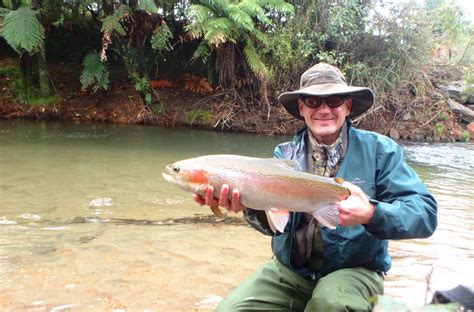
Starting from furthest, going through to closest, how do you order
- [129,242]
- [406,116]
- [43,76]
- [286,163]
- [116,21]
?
[406,116], [43,76], [116,21], [129,242], [286,163]

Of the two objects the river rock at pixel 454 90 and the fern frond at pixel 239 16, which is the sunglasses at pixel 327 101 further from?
the river rock at pixel 454 90

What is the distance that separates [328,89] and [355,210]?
81 centimetres

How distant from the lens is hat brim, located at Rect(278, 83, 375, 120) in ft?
8.78

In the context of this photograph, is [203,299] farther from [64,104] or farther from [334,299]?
[64,104]

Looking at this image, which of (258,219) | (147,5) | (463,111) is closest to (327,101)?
(258,219)

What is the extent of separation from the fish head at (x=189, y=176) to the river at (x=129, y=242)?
3.76 ft

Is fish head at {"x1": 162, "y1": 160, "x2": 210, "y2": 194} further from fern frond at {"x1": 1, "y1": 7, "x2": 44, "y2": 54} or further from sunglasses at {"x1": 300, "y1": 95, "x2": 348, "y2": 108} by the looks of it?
fern frond at {"x1": 1, "y1": 7, "x2": 44, "y2": 54}

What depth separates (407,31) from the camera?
14430 mm

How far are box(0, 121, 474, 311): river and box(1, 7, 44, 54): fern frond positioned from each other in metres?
3.47

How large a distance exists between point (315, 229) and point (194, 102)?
11953 millimetres

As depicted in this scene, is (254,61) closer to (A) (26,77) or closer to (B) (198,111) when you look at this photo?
(B) (198,111)

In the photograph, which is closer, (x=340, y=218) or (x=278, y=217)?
(x=340, y=218)

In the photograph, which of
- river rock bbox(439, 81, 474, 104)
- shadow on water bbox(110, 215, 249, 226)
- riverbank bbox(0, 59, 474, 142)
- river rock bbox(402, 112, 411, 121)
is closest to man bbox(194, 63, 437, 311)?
shadow on water bbox(110, 215, 249, 226)

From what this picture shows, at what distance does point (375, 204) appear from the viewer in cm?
231
